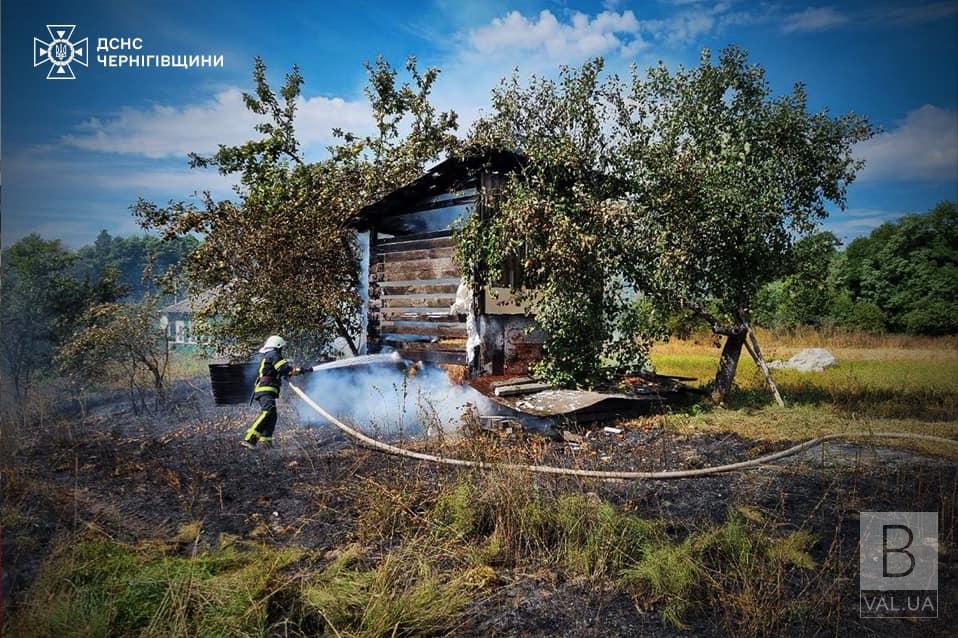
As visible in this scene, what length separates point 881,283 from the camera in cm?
2042

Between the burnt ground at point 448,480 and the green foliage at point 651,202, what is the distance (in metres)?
2.32

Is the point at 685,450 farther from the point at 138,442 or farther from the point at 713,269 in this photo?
the point at 138,442

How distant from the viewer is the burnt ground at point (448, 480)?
3738 mm

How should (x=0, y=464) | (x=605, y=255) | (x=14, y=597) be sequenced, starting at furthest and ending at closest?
(x=605, y=255) < (x=0, y=464) < (x=14, y=597)

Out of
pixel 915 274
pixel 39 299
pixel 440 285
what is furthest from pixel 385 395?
pixel 915 274

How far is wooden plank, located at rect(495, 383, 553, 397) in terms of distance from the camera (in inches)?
347

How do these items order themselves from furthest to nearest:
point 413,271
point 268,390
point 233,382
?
point 413,271, point 233,382, point 268,390

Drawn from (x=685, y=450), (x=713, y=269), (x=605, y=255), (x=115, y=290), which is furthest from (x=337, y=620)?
(x=115, y=290)

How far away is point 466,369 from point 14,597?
20.9 feet

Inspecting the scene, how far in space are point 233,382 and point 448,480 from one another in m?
5.10

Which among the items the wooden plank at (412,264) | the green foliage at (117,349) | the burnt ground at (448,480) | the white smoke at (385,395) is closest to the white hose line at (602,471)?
the burnt ground at (448,480)

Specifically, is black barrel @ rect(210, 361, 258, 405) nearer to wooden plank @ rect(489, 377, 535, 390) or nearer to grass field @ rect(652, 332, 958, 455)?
wooden plank @ rect(489, 377, 535, 390)

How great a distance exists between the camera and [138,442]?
8211mm

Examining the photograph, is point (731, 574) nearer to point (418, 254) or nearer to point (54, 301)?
point (418, 254)
